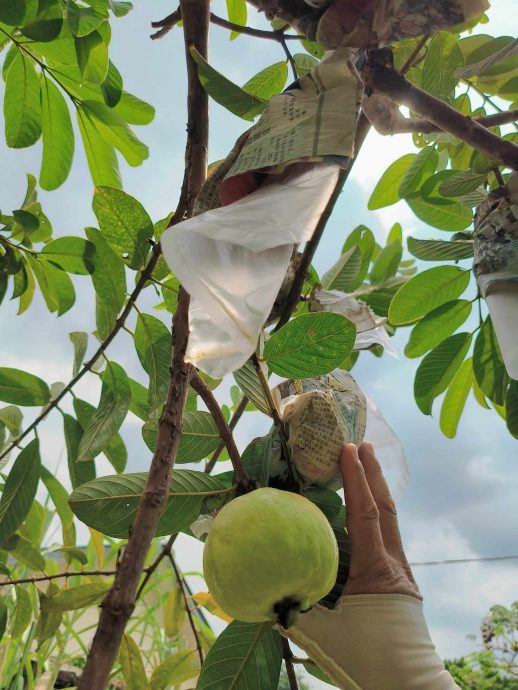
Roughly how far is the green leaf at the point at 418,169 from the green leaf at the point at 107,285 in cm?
59


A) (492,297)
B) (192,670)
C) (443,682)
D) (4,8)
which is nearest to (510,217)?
(492,297)

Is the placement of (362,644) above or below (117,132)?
below

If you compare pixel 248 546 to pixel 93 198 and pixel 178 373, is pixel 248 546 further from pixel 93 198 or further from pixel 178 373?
pixel 93 198

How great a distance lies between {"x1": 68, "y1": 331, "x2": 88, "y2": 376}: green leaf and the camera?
1000mm

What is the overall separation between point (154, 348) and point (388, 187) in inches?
29.0

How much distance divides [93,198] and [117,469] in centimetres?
48

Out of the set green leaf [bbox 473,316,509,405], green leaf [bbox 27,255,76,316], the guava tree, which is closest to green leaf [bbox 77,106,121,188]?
the guava tree

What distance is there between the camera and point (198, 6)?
757 mm

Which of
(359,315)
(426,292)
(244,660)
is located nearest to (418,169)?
(426,292)

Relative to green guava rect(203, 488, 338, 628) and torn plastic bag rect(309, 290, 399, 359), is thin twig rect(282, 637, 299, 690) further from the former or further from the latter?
torn plastic bag rect(309, 290, 399, 359)

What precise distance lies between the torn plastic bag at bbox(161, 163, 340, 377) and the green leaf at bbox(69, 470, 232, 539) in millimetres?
203

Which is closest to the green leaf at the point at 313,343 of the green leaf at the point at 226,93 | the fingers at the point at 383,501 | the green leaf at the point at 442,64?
the fingers at the point at 383,501

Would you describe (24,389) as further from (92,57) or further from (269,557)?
(269,557)

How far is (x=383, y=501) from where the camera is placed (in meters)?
0.69
